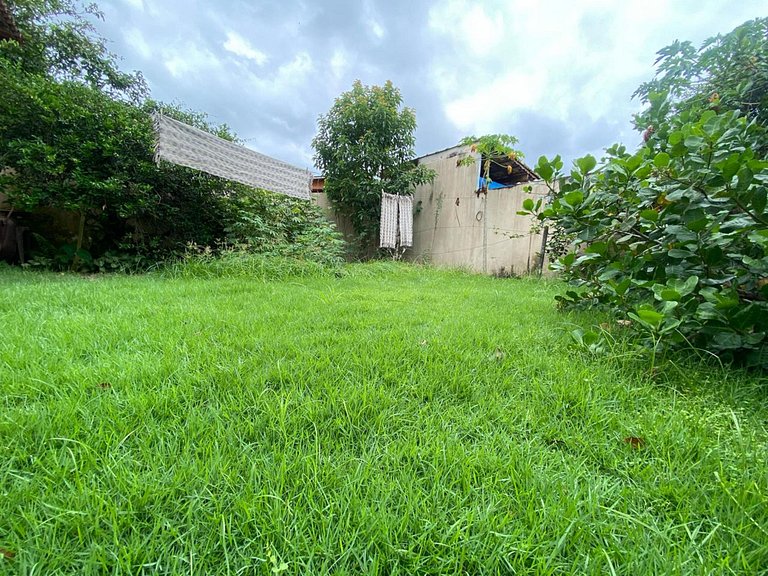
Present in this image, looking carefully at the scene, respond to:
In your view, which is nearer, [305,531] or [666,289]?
[305,531]

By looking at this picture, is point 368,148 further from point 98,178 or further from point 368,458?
point 368,458

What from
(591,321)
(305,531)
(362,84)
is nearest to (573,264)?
(591,321)

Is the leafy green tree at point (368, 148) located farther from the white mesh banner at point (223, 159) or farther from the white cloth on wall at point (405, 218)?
the white mesh banner at point (223, 159)

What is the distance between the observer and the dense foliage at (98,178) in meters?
3.23

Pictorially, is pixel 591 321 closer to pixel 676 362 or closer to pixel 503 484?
pixel 676 362

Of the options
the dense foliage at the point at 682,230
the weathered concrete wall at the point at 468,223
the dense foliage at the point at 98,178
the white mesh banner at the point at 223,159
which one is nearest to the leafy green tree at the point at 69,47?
the dense foliage at the point at 98,178

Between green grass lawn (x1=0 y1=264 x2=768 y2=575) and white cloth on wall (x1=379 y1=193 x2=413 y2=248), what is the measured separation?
182 inches

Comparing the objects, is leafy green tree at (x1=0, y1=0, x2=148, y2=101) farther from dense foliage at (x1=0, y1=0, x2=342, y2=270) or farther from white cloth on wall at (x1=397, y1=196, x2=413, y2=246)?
white cloth on wall at (x1=397, y1=196, x2=413, y2=246)

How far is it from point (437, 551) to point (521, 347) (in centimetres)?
103

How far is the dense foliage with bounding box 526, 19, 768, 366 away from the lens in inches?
40.9

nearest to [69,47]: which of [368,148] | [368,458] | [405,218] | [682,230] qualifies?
[368,148]

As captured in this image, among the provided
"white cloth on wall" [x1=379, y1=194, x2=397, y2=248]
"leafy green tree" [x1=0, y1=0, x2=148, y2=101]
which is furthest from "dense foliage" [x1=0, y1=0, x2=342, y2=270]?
"white cloth on wall" [x1=379, y1=194, x2=397, y2=248]

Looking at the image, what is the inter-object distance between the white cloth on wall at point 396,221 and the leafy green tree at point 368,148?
0.18 m

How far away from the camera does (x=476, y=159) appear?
5250mm
